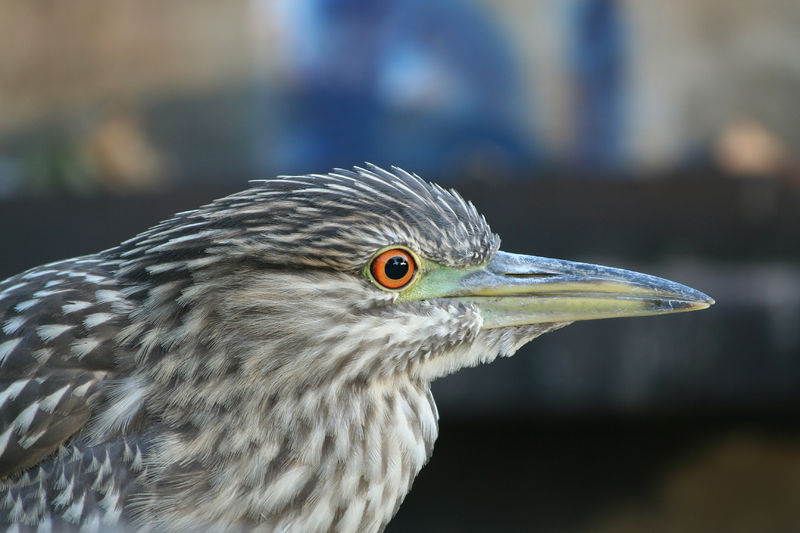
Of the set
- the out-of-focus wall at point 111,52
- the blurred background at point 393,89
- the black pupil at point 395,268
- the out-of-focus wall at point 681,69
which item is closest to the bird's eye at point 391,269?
the black pupil at point 395,268

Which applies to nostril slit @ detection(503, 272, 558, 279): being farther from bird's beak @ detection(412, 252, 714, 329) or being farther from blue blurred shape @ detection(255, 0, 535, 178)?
blue blurred shape @ detection(255, 0, 535, 178)

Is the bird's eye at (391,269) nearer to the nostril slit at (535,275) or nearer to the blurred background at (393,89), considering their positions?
the nostril slit at (535,275)

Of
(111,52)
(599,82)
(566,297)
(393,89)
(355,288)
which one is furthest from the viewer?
(111,52)

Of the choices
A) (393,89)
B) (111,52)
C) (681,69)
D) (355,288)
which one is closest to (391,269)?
(355,288)

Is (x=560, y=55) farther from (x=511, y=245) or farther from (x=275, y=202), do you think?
(x=275, y=202)

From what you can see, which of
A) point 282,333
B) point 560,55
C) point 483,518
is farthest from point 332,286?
point 560,55

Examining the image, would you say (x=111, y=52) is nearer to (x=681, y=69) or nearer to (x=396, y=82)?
(x=396, y=82)
